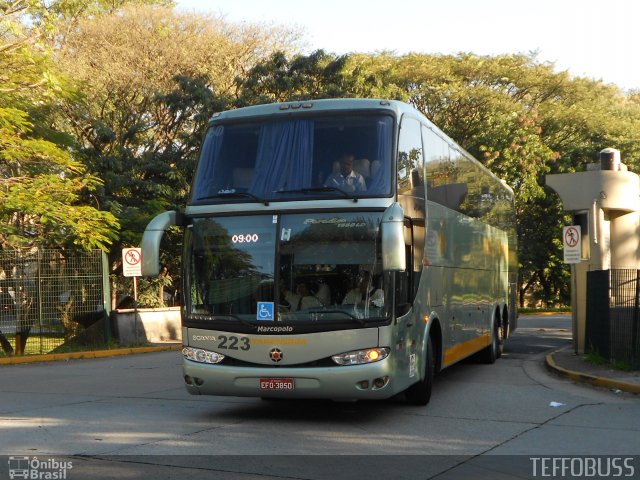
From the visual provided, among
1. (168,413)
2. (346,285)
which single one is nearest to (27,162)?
(168,413)

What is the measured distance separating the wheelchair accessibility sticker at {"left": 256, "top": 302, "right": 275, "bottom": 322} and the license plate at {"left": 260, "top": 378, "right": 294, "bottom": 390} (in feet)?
2.21

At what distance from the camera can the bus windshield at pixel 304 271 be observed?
10070 millimetres

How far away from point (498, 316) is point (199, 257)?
10.6 m

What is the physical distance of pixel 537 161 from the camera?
135ft

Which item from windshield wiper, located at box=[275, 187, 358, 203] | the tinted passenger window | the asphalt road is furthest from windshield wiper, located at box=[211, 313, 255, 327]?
the tinted passenger window

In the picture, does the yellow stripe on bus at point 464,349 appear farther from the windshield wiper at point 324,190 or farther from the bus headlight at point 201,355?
the bus headlight at point 201,355

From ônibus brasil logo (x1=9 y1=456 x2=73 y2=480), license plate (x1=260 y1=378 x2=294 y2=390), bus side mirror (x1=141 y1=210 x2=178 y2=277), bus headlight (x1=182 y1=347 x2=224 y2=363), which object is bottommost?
ônibus brasil logo (x1=9 y1=456 x2=73 y2=480)

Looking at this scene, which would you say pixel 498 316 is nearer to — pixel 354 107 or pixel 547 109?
pixel 354 107

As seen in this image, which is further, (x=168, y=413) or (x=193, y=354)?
(x=168, y=413)

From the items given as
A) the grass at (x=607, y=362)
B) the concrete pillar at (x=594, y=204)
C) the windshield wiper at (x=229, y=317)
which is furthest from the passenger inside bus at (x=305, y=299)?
the concrete pillar at (x=594, y=204)

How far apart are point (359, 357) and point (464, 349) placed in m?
5.60

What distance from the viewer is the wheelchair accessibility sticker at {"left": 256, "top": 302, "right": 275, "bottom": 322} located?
10.1 m

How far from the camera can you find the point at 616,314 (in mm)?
16156

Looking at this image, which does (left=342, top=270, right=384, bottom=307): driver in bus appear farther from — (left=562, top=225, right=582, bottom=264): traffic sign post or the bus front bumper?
(left=562, top=225, right=582, bottom=264): traffic sign post
